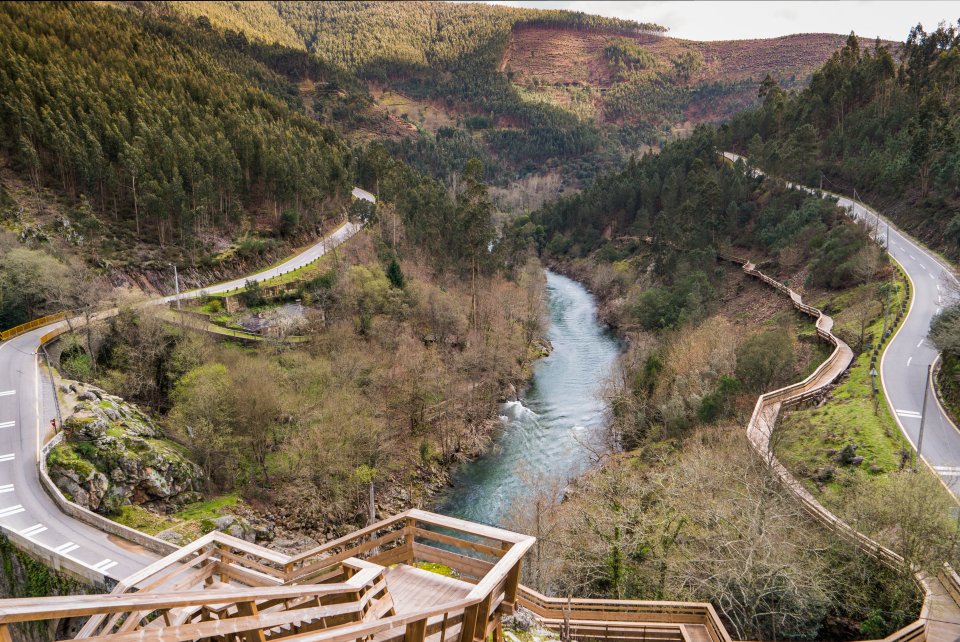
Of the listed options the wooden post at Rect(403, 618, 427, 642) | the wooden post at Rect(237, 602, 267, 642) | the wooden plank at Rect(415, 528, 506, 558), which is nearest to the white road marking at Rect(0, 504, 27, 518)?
the wooden plank at Rect(415, 528, 506, 558)

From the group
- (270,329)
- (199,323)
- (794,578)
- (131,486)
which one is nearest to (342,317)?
(270,329)

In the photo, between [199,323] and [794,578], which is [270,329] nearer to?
[199,323]

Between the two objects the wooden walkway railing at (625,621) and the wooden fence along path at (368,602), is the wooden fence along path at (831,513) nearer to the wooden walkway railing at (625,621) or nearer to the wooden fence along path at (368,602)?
the wooden fence along path at (368,602)

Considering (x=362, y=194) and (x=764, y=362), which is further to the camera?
(x=362, y=194)

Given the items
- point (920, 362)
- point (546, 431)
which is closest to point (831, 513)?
point (920, 362)

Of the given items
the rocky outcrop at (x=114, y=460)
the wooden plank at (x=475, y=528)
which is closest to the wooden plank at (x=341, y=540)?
the wooden plank at (x=475, y=528)

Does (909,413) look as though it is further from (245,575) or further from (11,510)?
(11,510)

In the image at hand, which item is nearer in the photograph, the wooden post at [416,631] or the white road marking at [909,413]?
the wooden post at [416,631]
